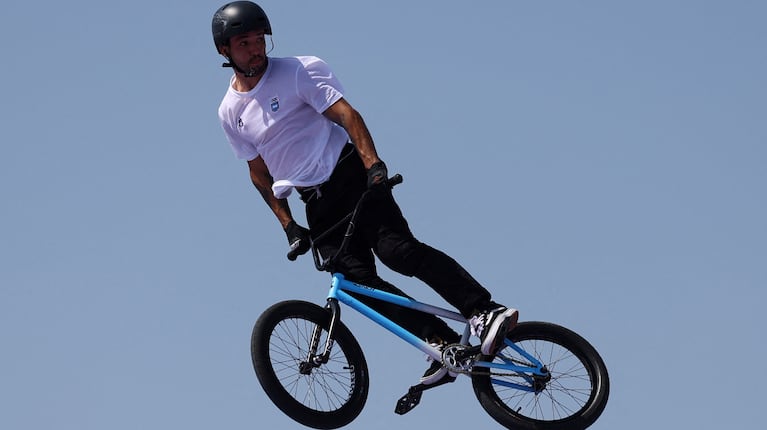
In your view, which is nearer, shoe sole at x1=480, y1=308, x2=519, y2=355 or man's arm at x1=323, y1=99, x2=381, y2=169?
man's arm at x1=323, y1=99, x2=381, y2=169

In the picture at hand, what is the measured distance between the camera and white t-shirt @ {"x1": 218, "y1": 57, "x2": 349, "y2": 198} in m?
11.3

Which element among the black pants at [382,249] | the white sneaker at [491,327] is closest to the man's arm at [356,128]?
the black pants at [382,249]

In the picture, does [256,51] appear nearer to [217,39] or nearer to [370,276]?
[217,39]

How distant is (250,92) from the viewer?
37.3ft

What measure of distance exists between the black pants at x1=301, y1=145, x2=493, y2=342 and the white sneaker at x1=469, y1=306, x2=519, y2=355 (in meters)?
0.09

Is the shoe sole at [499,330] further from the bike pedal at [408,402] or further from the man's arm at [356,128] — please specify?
the man's arm at [356,128]

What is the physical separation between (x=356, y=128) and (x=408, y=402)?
2.27 metres

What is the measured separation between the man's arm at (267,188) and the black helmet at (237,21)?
1.16 metres

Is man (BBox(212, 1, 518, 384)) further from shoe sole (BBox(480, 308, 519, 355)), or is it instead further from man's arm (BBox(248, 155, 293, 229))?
man's arm (BBox(248, 155, 293, 229))

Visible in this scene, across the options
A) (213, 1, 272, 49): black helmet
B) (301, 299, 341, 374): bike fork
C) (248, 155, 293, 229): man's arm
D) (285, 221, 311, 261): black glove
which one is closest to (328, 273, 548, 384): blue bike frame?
(301, 299, 341, 374): bike fork

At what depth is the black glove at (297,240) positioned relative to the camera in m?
11.5

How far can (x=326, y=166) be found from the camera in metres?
11.5

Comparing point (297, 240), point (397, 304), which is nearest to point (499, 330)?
point (397, 304)

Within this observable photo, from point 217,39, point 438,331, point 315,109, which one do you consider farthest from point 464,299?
point 217,39
